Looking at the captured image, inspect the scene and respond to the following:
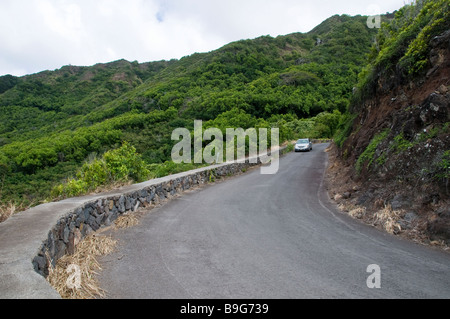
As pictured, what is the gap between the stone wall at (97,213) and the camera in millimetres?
4527

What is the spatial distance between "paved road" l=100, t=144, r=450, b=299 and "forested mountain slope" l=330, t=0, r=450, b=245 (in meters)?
0.70

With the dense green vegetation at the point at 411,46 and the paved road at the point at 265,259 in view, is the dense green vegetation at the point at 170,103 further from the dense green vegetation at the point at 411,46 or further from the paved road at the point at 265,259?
the dense green vegetation at the point at 411,46

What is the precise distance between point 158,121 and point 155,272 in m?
64.2

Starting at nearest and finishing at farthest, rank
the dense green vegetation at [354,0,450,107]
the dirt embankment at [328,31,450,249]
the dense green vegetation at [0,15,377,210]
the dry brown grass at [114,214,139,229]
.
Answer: the dirt embankment at [328,31,450,249] < the dry brown grass at [114,214,139,229] < the dense green vegetation at [354,0,450,107] < the dense green vegetation at [0,15,377,210]

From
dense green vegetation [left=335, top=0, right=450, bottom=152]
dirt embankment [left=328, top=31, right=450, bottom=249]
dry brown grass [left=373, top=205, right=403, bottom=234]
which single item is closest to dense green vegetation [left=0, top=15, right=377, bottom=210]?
dirt embankment [left=328, top=31, right=450, bottom=249]

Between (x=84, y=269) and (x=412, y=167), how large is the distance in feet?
24.4

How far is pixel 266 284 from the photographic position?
409cm

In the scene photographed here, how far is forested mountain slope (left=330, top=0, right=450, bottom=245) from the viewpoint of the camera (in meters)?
6.21

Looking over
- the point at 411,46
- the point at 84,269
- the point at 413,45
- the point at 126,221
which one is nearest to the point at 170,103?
the point at 411,46

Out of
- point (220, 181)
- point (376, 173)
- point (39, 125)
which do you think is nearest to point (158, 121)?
point (39, 125)

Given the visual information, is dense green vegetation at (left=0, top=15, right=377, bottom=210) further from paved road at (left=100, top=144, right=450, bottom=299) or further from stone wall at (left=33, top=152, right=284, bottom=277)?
paved road at (left=100, top=144, right=450, bottom=299)

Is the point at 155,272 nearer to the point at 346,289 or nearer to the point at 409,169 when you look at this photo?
the point at 346,289

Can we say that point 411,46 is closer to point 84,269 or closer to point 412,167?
point 412,167

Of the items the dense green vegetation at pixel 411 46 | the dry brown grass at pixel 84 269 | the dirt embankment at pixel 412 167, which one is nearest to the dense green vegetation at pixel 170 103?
the dry brown grass at pixel 84 269
